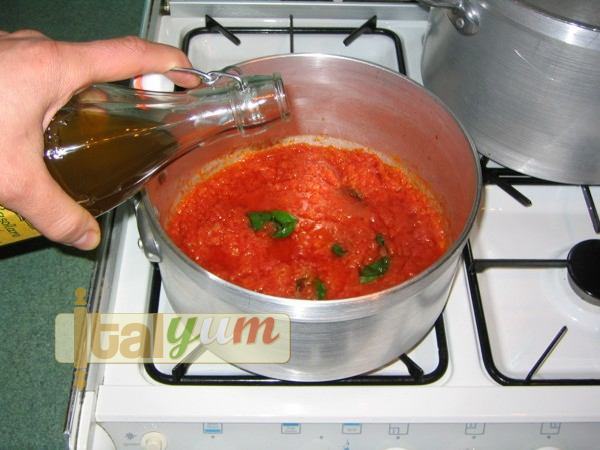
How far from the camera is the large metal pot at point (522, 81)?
0.72 metres

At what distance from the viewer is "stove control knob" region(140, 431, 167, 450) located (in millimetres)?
699

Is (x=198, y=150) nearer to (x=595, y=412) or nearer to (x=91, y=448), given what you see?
(x=91, y=448)

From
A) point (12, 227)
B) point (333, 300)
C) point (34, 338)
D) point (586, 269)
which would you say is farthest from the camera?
point (34, 338)

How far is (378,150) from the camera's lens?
920 millimetres

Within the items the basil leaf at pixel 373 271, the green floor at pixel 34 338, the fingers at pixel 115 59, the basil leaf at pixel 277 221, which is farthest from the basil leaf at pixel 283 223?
the green floor at pixel 34 338

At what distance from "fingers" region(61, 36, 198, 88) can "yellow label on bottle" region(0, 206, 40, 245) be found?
0.56 ft

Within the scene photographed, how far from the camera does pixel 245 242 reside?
2.57 feet

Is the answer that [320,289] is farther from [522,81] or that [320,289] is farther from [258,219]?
[522,81]

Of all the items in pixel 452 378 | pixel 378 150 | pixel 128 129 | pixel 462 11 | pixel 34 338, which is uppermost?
pixel 462 11

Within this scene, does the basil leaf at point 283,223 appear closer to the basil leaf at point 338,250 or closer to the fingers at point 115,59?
the basil leaf at point 338,250

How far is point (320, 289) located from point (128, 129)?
10.8 inches

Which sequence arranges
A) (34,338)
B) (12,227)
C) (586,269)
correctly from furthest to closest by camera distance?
(34,338), (586,269), (12,227)

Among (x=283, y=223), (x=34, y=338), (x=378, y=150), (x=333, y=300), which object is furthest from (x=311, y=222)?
(x=34, y=338)

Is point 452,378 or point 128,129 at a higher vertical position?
point 128,129
